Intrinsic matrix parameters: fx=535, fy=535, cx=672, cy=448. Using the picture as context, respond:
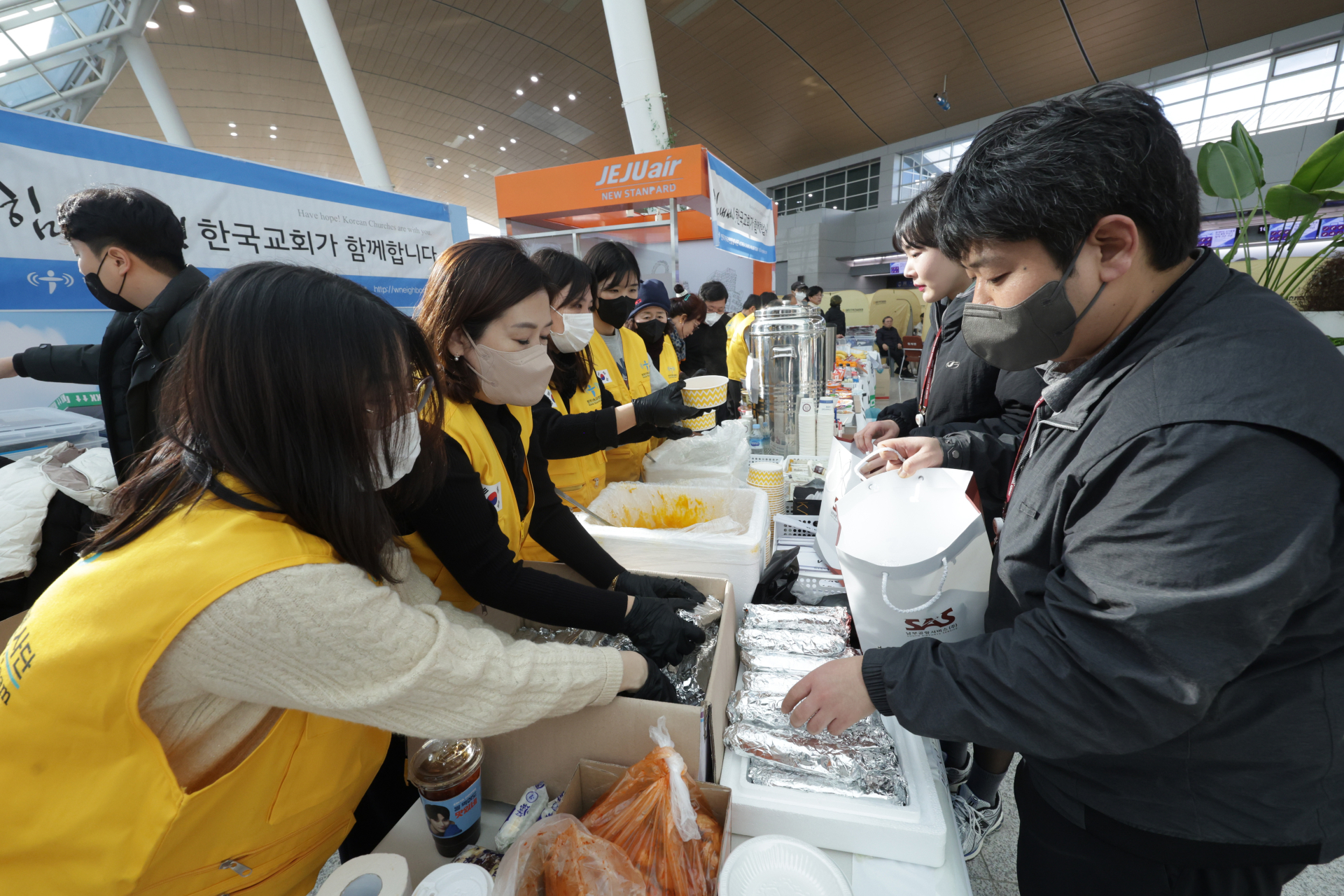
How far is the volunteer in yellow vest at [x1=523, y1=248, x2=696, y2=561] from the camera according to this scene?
70.6 inches

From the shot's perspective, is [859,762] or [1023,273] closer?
[1023,273]

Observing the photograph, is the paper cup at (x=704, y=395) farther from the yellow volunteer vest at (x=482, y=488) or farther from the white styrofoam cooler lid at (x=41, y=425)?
the white styrofoam cooler lid at (x=41, y=425)

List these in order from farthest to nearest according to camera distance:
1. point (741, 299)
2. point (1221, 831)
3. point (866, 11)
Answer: point (866, 11) → point (741, 299) → point (1221, 831)

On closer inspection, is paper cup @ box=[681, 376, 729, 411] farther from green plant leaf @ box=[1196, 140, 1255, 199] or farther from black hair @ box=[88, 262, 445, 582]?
green plant leaf @ box=[1196, 140, 1255, 199]

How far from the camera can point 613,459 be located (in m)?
2.32

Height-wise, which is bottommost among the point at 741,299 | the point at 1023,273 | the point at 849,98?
the point at 1023,273

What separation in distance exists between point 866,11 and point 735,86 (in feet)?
13.6

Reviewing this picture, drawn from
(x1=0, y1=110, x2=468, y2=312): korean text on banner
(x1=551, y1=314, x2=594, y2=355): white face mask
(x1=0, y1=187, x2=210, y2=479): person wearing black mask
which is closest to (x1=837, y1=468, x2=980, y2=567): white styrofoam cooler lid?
(x1=551, y1=314, x2=594, y2=355): white face mask

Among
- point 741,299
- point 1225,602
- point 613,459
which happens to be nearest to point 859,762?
point 1225,602

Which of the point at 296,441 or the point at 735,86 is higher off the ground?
the point at 735,86

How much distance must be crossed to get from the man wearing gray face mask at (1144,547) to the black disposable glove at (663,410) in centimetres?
116

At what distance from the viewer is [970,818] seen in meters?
1.23

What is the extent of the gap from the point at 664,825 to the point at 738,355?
144 inches

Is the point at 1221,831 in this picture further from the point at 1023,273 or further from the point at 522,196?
the point at 522,196
